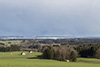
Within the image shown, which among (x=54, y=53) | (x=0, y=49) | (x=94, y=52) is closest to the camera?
(x=54, y=53)

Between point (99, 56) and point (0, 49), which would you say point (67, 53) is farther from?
point (0, 49)

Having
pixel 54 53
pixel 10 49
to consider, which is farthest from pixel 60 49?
pixel 10 49

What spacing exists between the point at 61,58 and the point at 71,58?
3.55 m

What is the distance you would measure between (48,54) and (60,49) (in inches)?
187

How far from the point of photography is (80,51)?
69.4m

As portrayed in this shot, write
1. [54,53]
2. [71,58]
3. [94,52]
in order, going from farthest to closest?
[94,52], [54,53], [71,58]

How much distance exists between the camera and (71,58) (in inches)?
2029

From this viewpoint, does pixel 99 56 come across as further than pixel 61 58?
Yes

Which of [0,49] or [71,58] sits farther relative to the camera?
[0,49]

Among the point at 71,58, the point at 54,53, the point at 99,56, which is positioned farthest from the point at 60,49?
the point at 99,56

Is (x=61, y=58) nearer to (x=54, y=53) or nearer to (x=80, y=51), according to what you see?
(x=54, y=53)

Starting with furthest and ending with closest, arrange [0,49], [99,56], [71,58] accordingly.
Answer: [0,49], [99,56], [71,58]

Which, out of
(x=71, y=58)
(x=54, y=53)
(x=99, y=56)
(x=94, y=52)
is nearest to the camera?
(x=71, y=58)

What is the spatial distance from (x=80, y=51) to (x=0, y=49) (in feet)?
169
